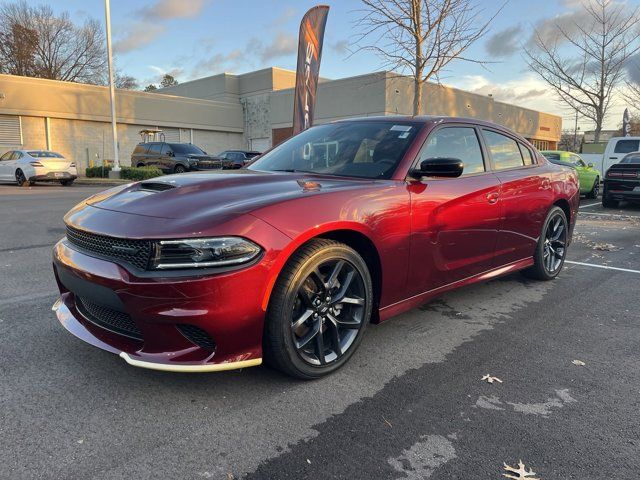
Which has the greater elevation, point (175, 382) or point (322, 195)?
point (322, 195)

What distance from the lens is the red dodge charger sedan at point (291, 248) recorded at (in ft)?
8.00

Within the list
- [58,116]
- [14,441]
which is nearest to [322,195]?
[14,441]

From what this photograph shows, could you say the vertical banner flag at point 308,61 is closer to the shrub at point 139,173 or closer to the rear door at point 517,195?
the rear door at point 517,195

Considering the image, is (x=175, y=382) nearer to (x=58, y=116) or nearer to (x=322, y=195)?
(x=322, y=195)

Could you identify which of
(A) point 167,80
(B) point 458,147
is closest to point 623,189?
(B) point 458,147

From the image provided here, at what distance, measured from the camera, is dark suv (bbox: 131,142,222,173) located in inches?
882

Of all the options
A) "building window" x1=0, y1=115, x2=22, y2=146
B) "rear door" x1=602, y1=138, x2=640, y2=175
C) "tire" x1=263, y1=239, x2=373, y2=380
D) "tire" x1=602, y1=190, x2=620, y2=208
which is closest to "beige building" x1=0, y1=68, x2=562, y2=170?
"building window" x1=0, y1=115, x2=22, y2=146

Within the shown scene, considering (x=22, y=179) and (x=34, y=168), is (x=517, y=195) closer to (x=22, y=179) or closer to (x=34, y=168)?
(x=34, y=168)

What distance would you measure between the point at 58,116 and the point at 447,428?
32.4m

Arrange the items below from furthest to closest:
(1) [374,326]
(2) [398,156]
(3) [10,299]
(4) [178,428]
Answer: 1. (3) [10,299]
2. (1) [374,326]
3. (2) [398,156]
4. (4) [178,428]

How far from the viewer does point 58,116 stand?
29266mm

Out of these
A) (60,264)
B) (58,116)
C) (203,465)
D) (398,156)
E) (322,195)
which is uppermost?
(58,116)

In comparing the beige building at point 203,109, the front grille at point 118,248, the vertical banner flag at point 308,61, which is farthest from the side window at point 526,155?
the beige building at point 203,109

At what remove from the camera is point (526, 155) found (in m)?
4.95
